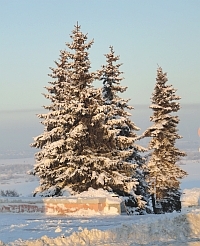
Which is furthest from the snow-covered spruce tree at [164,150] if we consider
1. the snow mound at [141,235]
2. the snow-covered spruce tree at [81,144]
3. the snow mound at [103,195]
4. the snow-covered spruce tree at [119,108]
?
the snow mound at [141,235]

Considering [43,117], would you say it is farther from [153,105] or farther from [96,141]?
[153,105]

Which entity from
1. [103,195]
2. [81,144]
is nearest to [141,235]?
[103,195]

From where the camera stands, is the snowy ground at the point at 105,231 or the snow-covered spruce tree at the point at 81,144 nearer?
the snowy ground at the point at 105,231

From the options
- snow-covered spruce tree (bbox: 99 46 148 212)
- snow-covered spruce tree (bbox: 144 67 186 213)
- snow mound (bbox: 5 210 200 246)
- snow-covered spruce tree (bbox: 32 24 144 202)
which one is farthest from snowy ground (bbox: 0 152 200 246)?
snow-covered spruce tree (bbox: 144 67 186 213)

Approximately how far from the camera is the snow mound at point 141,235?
10.3 m

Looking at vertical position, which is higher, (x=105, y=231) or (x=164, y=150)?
(x=164, y=150)

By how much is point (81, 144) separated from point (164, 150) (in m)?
10.7

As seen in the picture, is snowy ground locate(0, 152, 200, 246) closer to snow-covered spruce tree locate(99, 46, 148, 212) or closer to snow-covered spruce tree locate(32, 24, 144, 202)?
snow-covered spruce tree locate(32, 24, 144, 202)

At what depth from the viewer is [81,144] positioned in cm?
2300

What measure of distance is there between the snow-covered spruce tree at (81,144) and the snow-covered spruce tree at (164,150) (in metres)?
7.10

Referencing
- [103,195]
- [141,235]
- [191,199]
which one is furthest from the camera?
[191,199]

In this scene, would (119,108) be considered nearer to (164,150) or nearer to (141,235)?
(164,150)

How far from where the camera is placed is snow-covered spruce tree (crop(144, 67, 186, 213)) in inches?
1222

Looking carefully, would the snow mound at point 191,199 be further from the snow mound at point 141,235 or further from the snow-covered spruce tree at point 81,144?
the snow mound at point 141,235
